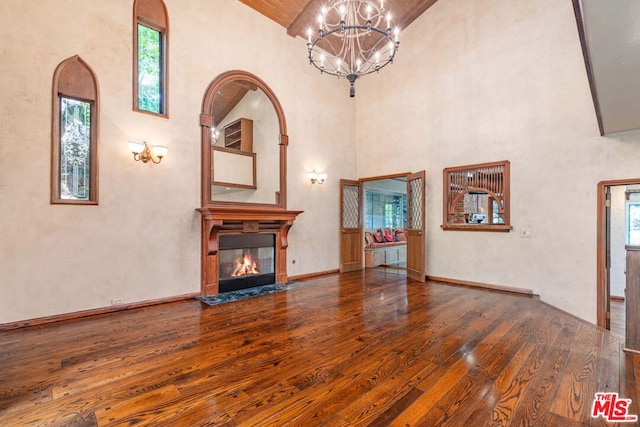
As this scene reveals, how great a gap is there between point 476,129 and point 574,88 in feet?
4.71

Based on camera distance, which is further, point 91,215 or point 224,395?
point 91,215

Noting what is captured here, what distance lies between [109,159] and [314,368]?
12.4 ft

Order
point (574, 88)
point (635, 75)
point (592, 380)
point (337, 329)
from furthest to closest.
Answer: point (574, 88)
point (337, 329)
point (635, 75)
point (592, 380)

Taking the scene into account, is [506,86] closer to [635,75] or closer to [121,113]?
[635,75]

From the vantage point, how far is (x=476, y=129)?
5547 mm

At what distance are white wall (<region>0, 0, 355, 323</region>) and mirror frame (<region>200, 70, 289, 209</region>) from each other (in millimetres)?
112

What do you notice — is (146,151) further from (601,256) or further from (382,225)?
(382,225)

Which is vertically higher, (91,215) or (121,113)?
(121,113)

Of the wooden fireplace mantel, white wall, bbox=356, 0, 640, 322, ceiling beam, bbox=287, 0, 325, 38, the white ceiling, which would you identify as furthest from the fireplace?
the white ceiling

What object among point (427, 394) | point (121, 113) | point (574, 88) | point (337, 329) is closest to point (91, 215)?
point (121, 113)

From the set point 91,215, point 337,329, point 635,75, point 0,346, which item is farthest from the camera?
point 91,215

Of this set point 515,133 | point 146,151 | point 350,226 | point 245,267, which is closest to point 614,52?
point 515,133

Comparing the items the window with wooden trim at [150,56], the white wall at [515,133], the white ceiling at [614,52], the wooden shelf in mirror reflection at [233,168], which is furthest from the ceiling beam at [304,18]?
the white ceiling at [614,52]

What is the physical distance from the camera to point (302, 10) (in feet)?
18.8
